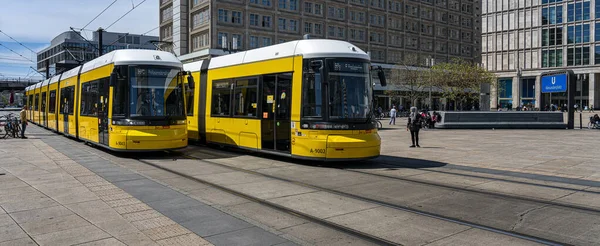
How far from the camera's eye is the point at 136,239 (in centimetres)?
575

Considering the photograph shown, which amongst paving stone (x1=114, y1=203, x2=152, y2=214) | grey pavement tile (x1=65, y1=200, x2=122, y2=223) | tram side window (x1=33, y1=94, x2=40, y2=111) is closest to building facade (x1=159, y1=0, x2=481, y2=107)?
tram side window (x1=33, y1=94, x2=40, y2=111)

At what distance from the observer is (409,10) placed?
285 ft

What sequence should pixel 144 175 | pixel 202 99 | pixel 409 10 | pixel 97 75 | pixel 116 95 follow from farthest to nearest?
1. pixel 409 10
2. pixel 202 99
3. pixel 97 75
4. pixel 116 95
5. pixel 144 175

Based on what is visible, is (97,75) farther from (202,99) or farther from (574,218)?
(574,218)

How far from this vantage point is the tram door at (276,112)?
12.9m

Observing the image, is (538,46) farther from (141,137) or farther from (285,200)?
(285,200)

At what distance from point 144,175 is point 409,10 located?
272ft

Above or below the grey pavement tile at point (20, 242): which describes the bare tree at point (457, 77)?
above

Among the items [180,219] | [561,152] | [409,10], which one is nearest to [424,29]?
[409,10]

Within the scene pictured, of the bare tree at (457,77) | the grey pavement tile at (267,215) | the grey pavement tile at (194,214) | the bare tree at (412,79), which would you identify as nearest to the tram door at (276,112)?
the grey pavement tile at (267,215)

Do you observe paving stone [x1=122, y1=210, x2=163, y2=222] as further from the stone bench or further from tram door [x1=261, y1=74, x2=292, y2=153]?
the stone bench

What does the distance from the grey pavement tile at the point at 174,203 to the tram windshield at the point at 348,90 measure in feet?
16.2

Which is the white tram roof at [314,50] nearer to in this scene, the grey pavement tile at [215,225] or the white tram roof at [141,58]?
the white tram roof at [141,58]

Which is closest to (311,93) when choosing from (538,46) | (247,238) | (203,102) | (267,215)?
(267,215)
